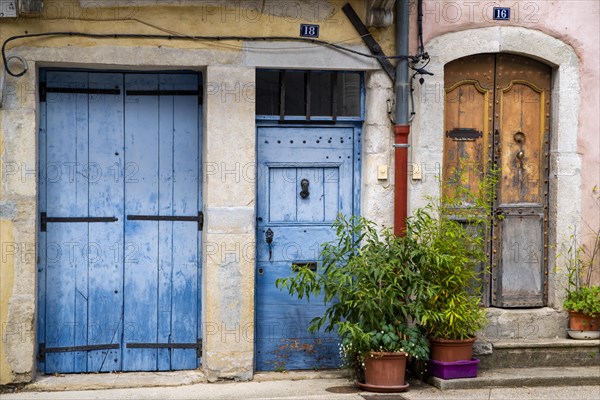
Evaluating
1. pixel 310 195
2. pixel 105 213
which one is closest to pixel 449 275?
pixel 310 195

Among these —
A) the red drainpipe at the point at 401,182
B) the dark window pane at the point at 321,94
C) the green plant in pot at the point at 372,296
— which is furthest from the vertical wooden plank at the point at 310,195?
the red drainpipe at the point at 401,182

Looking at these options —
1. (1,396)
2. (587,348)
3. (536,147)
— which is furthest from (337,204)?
(1,396)

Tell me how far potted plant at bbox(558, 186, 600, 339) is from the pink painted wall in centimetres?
17

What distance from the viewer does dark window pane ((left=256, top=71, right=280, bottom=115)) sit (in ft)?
27.3

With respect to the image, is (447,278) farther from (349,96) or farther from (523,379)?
(349,96)

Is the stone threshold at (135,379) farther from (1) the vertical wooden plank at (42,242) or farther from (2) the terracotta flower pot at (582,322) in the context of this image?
(2) the terracotta flower pot at (582,322)

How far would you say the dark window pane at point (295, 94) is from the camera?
8352 mm

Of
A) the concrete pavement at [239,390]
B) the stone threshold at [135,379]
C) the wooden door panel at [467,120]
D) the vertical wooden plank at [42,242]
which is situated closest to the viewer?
the concrete pavement at [239,390]

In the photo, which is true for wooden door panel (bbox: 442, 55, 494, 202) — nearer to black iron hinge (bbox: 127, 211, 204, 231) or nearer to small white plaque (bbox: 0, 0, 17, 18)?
black iron hinge (bbox: 127, 211, 204, 231)

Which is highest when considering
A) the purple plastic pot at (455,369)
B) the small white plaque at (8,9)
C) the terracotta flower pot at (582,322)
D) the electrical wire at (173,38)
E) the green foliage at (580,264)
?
the small white plaque at (8,9)

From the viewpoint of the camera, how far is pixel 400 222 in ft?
27.2

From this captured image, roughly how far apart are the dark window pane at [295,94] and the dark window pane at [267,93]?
0.30ft

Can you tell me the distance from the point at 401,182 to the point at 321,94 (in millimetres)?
1052

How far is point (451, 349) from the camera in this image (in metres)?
7.88
